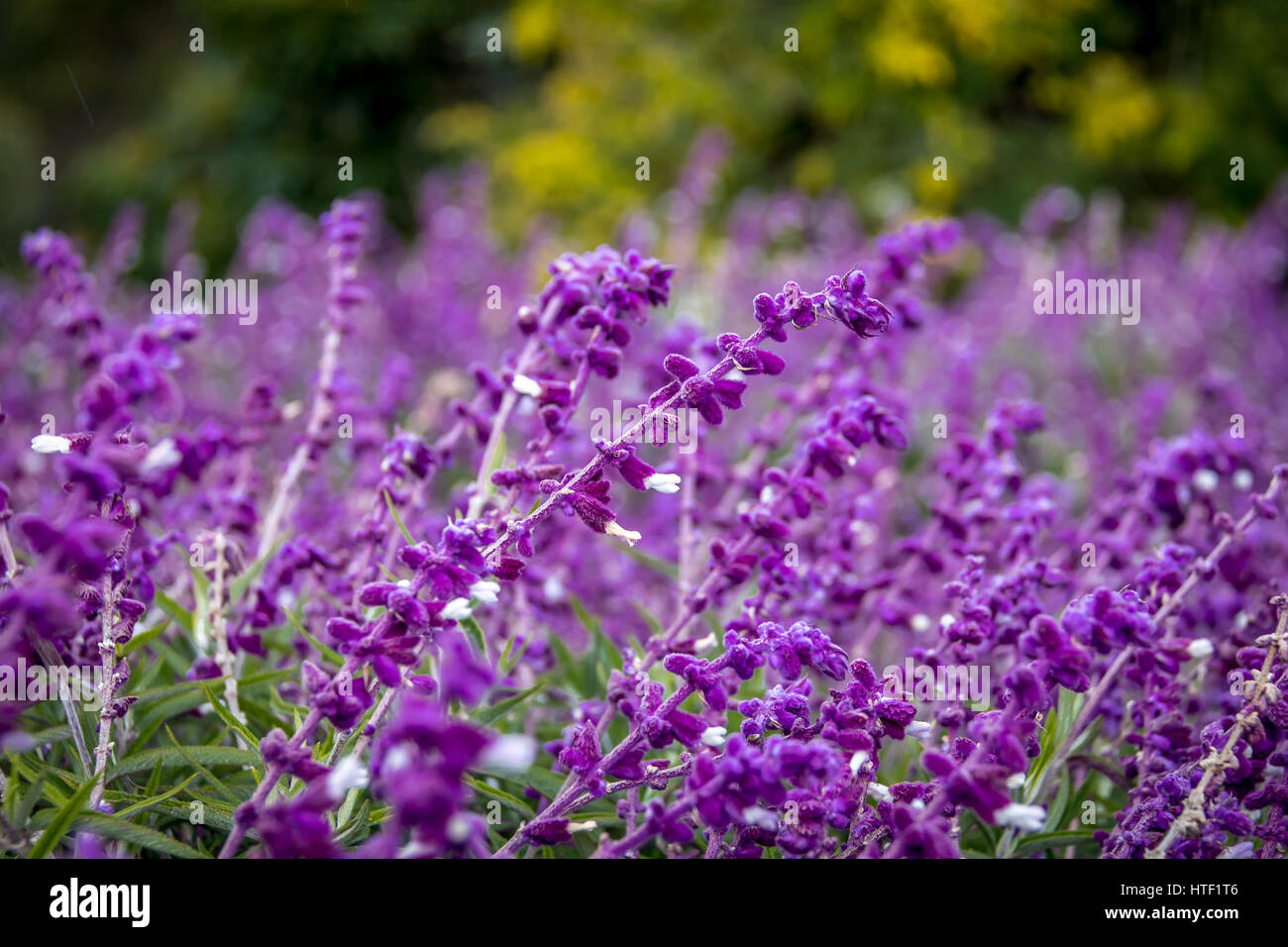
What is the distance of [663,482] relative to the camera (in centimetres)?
199

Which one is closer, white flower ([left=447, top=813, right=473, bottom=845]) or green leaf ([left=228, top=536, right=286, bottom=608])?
white flower ([left=447, top=813, right=473, bottom=845])

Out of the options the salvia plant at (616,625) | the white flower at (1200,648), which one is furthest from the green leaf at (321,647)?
the white flower at (1200,648)

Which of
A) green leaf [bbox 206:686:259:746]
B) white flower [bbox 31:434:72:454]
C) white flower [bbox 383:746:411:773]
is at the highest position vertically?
white flower [bbox 31:434:72:454]

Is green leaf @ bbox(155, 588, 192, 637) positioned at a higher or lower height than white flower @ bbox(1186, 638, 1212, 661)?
higher

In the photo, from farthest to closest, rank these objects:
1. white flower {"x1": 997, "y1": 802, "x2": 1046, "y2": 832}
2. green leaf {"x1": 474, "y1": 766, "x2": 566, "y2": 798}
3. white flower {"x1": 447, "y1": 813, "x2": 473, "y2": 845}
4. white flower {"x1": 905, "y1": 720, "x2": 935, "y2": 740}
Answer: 1. green leaf {"x1": 474, "y1": 766, "x2": 566, "y2": 798}
2. white flower {"x1": 905, "y1": 720, "x2": 935, "y2": 740}
3. white flower {"x1": 997, "y1": 802, "x2": 1046, "y2": 832}
4. white flower {"x1": 447, "y1": 813, "x2": 473, "y2": 845}

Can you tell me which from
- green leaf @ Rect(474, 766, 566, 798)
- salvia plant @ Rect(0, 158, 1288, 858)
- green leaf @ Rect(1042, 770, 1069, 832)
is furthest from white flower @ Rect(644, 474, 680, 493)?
green leaf @ Rect(1042, 770, 1069, 832)

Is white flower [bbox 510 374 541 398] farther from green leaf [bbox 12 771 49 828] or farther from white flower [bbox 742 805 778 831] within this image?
green leaf [bbox 12 771 49 828]

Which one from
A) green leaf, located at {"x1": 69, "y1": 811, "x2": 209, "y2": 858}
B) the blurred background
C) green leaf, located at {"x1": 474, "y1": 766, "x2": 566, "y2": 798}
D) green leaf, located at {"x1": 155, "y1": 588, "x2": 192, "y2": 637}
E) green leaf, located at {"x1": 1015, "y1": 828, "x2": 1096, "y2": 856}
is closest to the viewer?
→ green leaf, located at {"x1": 69, "y1": 811, "x2": 209, "y2": 858}

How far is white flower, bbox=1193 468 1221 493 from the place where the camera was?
2.92 meters

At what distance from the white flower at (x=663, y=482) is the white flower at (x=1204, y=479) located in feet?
5.82

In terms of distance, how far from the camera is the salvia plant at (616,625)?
5.80 ft

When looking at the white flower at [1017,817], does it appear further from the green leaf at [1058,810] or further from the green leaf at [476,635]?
the green leaf at [476,635]

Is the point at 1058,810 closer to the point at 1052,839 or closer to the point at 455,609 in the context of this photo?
the point at 1052,839

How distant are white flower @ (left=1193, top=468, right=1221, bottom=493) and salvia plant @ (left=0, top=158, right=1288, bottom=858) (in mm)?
38
